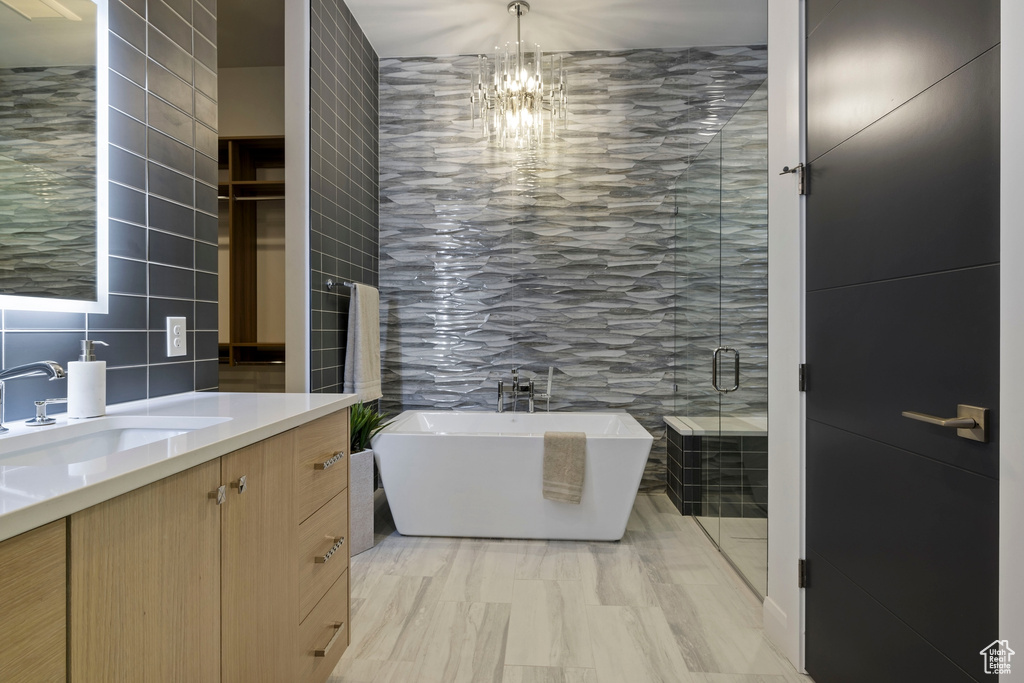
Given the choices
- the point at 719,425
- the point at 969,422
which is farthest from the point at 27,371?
the point at 719,425

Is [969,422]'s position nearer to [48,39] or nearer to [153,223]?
[153,223]

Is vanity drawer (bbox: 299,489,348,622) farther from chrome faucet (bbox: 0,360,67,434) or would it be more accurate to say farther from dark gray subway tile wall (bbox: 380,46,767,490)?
dark gray subway tile wall (bbox: 380,46,767,490)

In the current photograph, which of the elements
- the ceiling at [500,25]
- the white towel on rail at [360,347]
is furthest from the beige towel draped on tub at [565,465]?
the ceiling at [500,25]

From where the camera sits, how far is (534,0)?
2.97m

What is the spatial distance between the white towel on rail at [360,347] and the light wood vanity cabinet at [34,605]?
7.76 feet

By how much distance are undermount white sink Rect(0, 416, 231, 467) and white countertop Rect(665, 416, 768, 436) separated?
6.26ft

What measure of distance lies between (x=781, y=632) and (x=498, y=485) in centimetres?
139

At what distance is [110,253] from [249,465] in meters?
0.80

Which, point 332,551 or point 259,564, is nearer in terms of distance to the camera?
point 259,564

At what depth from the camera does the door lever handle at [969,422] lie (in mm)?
979

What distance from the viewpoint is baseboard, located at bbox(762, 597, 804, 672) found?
172 centimetres

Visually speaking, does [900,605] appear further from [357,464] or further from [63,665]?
[357,464]

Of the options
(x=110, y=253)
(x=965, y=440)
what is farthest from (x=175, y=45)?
(x=965, y=440)

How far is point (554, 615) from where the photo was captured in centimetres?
205
